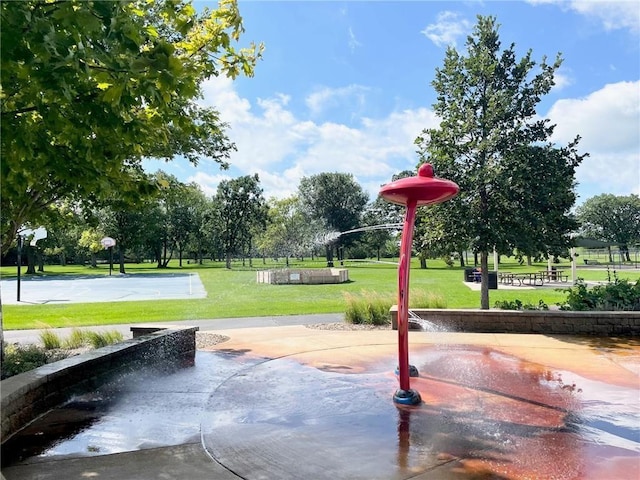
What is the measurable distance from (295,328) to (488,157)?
6.18 m

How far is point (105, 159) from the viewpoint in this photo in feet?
15.0

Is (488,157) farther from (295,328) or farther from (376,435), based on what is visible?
(376,435)

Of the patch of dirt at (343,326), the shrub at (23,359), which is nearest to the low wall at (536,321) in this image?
the patch of dirt at (343,326)

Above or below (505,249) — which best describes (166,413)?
below

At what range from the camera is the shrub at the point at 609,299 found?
34.3ft

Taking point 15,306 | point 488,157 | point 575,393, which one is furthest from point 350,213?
point 575,393

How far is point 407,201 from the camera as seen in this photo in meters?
5.73

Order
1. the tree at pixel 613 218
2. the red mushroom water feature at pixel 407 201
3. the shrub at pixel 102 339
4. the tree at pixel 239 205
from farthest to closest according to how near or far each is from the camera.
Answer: the tree at pixel 613 218 → the tree at pixel 239 205 → the shrub at pixel 102 339 → the red mushroom water feature at pixel 407 201

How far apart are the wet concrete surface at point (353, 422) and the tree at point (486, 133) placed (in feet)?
12.0

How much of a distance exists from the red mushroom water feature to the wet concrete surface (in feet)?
0.80

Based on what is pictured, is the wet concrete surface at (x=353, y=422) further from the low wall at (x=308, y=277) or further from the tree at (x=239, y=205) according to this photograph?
the tree at (x=239, y=205)

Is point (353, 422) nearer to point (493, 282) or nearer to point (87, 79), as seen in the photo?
point (87, 79)

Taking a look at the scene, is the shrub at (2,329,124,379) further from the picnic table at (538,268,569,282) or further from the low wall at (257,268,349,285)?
the picnic table at (538,268,569,282)

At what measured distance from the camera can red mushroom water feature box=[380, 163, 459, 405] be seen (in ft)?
17.8
